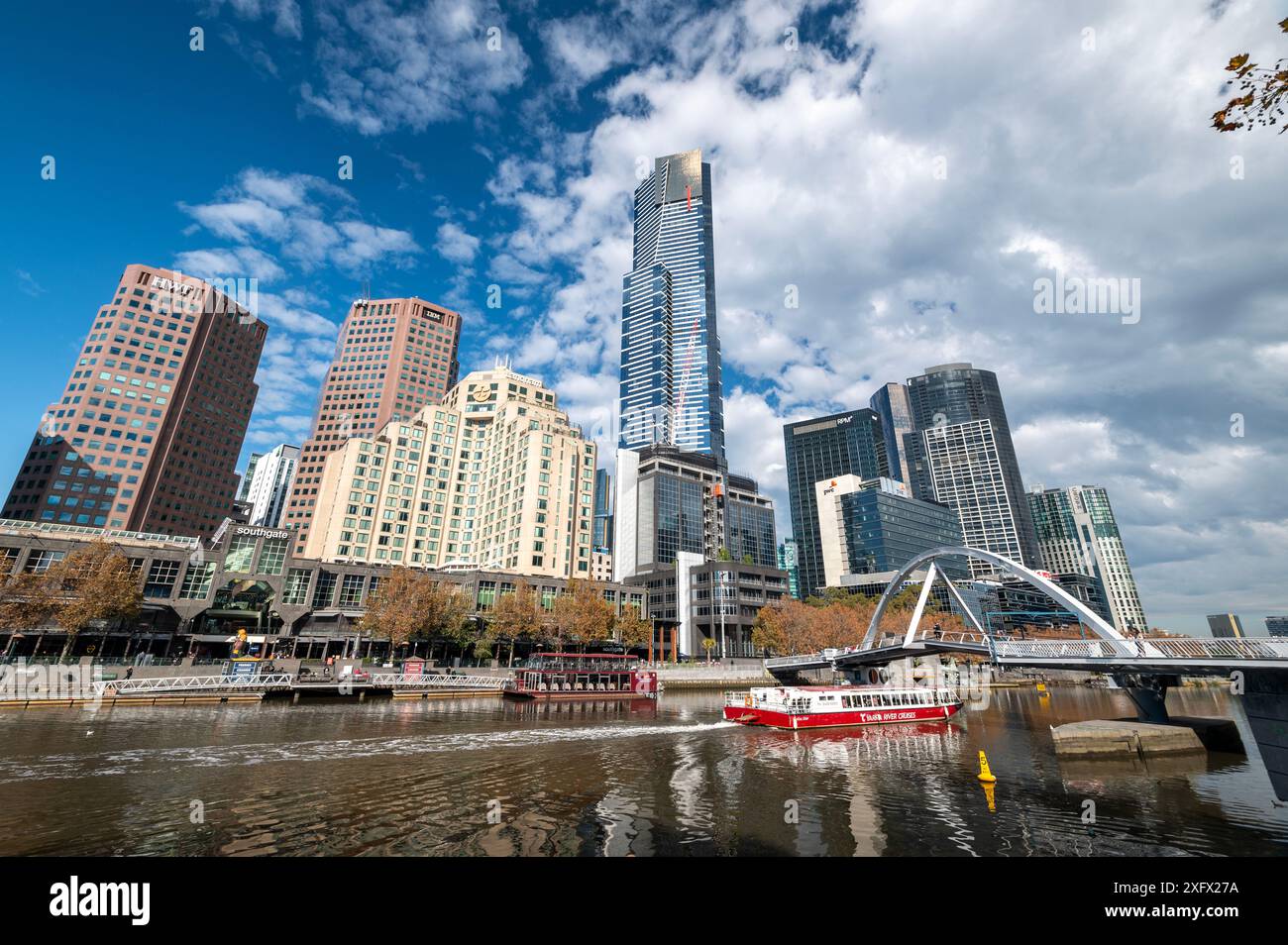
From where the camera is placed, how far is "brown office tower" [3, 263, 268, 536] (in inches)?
5246

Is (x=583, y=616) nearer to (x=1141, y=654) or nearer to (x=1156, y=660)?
(x=1141, y=654)

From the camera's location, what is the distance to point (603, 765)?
32906mm

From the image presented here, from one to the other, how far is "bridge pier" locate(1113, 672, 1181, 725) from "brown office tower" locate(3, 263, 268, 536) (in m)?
181

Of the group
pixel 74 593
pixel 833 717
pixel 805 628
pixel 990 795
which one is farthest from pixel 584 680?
pixel 74 593

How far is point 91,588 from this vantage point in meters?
65.5

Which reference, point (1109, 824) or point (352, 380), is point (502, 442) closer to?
point (352, 380)

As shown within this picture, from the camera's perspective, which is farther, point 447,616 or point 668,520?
point 668,520

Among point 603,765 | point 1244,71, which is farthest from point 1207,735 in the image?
point 1244,71

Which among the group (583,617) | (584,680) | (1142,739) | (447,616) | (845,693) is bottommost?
(1142,739)

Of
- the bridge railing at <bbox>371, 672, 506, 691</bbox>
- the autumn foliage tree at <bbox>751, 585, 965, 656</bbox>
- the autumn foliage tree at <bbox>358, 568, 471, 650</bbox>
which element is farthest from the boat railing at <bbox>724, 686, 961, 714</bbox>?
the autumn foliage tree at <bbox>751, 585, 965, 656</bbox>

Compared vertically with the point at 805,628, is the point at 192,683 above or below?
below

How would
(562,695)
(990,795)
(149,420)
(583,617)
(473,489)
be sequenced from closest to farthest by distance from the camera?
(990,795), (562,695), (583,617), (473,489), (149,420)

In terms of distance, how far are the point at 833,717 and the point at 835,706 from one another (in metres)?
1.01
